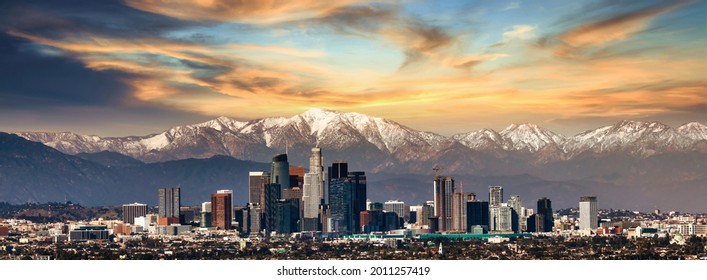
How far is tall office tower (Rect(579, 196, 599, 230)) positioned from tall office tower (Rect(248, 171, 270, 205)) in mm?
16870

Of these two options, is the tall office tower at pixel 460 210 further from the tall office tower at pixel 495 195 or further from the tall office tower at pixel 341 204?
the tall office tower at pixel 341 204

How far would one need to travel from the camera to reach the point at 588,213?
232 feet

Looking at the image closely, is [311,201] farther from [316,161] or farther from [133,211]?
[133,211]

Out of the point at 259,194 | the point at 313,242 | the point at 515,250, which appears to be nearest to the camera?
the point at 515,250

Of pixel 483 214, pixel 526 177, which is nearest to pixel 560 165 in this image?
pixel 526 177

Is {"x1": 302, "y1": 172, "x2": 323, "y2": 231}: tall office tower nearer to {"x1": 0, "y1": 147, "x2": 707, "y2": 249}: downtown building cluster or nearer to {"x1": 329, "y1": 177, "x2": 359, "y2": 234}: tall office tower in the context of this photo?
{"x1": 0, "y1": 147, "x2": 707, "y2": 249}: downtown building cluster

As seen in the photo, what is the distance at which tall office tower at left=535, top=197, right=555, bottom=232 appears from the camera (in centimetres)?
6719

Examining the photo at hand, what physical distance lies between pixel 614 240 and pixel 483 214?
19.3 m

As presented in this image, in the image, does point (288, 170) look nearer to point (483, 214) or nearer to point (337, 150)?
point (337, 150)

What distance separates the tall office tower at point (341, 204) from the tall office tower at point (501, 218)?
6.98 m

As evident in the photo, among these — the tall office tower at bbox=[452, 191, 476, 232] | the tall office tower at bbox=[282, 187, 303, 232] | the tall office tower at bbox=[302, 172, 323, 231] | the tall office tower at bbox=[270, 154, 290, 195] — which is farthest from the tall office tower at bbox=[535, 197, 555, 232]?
the tall office tower at bbox=[270, 154, 290, 195]

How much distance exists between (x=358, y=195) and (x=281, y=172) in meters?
7.74

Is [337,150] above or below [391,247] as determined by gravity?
above

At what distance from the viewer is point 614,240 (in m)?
55.1
